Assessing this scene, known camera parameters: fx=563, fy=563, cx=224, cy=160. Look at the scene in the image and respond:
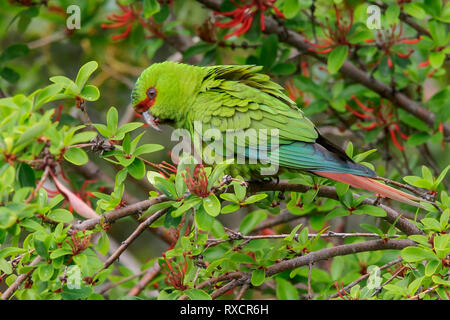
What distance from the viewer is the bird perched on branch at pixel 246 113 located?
2613mm

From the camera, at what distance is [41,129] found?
1.76 metres

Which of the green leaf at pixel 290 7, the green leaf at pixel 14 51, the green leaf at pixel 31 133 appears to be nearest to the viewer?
the green leaf at pixel 31 133

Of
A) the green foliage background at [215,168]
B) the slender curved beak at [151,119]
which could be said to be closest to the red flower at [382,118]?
the green foliage background at [215,168]

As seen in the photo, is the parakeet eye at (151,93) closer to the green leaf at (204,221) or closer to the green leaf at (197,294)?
the green leaf at (204,221)

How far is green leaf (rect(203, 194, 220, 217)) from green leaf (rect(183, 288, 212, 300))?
1.16ft

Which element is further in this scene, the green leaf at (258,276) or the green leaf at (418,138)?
the green leaf at (418,138)

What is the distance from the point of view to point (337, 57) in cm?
339

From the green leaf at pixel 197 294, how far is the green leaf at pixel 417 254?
784mm

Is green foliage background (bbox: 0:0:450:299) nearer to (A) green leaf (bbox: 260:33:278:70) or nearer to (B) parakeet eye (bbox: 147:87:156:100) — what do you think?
(A) green leaf (bbox: 260:33:278:70)

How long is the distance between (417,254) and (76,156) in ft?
4.40

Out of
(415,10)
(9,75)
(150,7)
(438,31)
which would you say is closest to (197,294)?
(150,7)

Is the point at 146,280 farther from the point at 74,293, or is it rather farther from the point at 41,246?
the point at 41,246
